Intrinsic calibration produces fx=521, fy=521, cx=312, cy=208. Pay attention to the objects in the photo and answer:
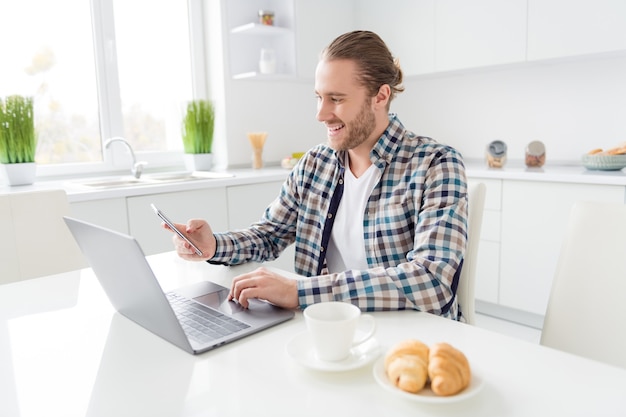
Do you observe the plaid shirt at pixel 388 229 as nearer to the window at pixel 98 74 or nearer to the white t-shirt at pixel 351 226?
the white t-shirt at pixel 351 226

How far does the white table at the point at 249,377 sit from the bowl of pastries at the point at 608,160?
2.10 meters

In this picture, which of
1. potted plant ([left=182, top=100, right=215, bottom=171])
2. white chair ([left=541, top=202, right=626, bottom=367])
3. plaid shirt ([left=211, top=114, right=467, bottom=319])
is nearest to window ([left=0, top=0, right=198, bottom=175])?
potted plant ([left=182, top=100, right=215, bottom=171])

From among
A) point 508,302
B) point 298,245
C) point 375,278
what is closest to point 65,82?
point 298,245

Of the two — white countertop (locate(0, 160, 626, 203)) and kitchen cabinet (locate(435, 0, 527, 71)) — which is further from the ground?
kitchen cabinet (locate(435, 0, 527, 71))

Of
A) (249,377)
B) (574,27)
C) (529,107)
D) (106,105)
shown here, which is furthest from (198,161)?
Answer: (249,377)

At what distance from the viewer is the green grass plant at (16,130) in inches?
95.3

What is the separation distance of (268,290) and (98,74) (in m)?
2.45

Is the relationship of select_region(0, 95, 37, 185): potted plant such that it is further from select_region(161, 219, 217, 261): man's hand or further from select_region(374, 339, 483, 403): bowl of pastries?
select_region(374, 339, 483, 403): bowl of pastries

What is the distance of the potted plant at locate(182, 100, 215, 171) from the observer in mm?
3139

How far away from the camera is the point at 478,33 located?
3.08m

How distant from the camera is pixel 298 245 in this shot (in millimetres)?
1513

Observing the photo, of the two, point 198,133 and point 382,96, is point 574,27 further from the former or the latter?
point 198,133

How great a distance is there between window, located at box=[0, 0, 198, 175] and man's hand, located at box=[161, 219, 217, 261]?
1.91 m

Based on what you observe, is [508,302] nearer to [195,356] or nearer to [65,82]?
[195,356]
